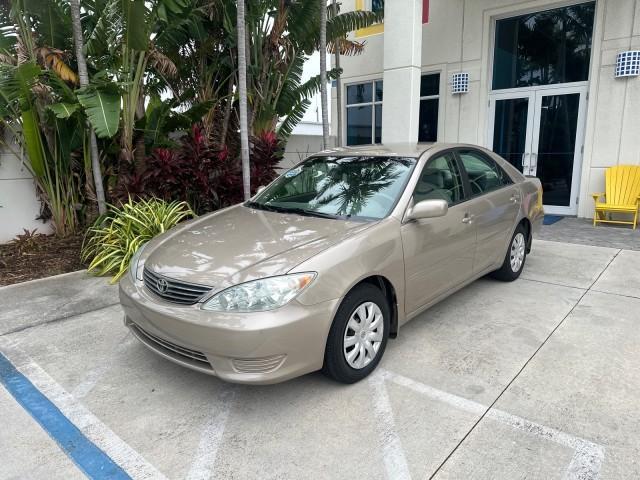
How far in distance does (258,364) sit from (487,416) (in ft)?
4.63

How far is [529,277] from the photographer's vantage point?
217 inches

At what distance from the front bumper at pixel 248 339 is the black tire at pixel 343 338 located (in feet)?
0.28

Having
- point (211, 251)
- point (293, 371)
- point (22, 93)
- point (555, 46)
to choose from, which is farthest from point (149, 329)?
point (555, 46)

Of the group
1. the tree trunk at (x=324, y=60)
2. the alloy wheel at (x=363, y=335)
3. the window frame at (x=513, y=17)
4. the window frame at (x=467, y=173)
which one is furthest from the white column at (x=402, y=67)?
the alloy wheel at (x=363, y=335)

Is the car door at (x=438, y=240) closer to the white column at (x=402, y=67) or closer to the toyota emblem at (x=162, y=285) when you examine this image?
the toyota emblem at (x=162, y=285)

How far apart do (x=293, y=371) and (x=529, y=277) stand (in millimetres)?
3803

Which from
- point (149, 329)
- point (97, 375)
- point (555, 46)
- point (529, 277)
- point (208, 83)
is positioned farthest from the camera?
point (555, 46)

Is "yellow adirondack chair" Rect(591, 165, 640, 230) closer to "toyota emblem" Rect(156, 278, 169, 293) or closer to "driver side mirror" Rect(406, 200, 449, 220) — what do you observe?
"driver side mirror" Rect(406, 200, 449, 220)

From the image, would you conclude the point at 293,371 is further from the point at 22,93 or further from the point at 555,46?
the point at 555,46

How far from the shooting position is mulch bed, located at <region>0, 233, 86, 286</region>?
576 cm

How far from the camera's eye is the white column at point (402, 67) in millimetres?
8594

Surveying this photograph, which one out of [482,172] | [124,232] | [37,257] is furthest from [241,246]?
[37,257]

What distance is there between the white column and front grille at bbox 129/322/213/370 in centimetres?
668

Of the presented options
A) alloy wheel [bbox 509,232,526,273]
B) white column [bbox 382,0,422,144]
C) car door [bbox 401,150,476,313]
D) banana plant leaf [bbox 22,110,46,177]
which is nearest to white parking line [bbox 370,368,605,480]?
car door [bbox 401,150,476,313]
